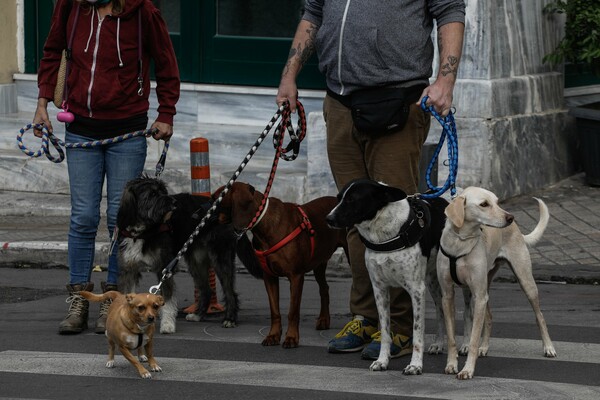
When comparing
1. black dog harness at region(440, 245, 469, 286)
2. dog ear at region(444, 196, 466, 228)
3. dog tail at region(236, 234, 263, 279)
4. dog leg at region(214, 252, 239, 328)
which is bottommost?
dog leg at region(214, 252, 239, 328)

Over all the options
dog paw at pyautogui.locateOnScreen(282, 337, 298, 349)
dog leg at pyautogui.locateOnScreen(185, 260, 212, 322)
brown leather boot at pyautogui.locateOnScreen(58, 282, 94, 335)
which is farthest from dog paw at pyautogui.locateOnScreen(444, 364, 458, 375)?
brown leather boot at pyautogui.locateOnScreen(58, 282, 94, 335)

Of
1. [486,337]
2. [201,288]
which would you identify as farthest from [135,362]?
[486,337]

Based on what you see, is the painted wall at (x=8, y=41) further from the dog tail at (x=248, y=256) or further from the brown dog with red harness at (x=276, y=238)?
the brown dog with red harness at (x=276, y=238)

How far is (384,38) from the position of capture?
651cm

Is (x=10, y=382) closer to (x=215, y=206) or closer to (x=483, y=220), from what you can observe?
(x=215, y=206)

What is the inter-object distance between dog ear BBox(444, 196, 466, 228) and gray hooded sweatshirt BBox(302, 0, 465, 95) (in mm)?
829

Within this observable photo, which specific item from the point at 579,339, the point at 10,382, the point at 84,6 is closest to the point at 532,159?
the point at 579,339

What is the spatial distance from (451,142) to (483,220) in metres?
0.69

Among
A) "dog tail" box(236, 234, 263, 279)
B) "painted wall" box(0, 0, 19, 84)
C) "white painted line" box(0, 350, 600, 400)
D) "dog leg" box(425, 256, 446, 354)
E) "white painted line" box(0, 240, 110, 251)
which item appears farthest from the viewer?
"painted wall" box(0, 0, 19, 84)

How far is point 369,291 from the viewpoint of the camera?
6867 mm

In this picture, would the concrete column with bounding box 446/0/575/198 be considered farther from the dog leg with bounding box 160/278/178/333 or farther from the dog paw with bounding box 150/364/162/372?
the dog paw with bounding box 150/364/162/372

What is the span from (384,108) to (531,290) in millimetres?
1301

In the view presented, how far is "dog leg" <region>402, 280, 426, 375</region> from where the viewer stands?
6.29 meters

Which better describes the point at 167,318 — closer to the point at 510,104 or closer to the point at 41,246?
the point at 41,246
